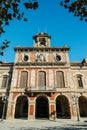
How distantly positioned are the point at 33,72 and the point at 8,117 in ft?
32.1

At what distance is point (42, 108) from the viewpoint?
26.8m

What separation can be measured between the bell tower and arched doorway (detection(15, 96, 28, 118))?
45.8 ft

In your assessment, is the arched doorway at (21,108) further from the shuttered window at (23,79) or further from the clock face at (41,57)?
the clock face at (41,57)

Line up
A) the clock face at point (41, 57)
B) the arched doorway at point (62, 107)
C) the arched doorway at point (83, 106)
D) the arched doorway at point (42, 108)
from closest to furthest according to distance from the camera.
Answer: the arched doorway at point (62, 107)
the arched doorway at point (42, 108)
the arched doorway at point (83, 106)
the clock face at point (41, 57)

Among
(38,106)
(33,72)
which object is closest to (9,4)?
(33,72)

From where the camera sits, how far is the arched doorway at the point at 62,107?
2524 cm

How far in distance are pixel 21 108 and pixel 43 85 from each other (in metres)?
6.37

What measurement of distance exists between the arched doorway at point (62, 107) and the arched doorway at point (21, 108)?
6.41 meters

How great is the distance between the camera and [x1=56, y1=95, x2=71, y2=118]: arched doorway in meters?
25.2

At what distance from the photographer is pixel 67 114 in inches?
982

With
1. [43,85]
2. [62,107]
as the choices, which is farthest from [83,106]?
[43,85]

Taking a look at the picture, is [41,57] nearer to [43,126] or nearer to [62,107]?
[62,107]

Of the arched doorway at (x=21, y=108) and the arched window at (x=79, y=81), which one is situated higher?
the arched window at (x=79, y=81)

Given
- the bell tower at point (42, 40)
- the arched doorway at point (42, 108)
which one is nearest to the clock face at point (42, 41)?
the bell tower at point (42, 40)
